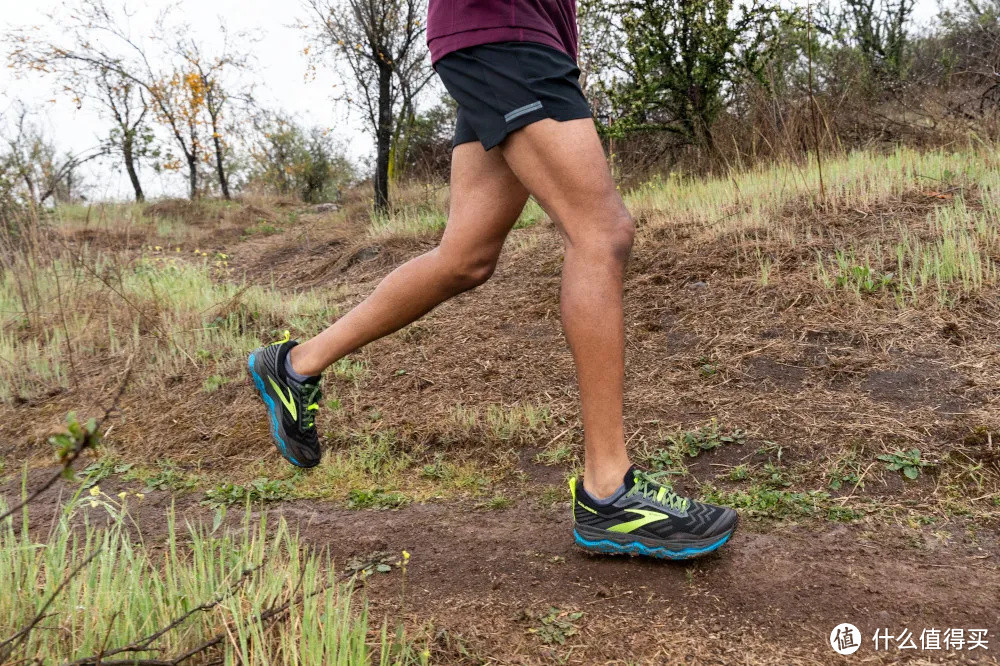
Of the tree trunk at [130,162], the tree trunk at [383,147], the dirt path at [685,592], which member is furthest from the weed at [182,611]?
the tree trunk at [130,162]

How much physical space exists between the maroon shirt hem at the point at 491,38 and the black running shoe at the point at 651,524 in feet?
3.86

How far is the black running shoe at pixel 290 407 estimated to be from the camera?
226 cm

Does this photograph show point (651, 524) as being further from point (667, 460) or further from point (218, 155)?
point (218, 155)

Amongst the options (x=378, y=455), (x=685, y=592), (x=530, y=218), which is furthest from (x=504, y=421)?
(x=530, y=218)

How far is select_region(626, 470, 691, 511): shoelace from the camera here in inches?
77.8

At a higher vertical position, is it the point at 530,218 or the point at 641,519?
the point at 530,218

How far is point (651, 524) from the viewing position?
1.93 m

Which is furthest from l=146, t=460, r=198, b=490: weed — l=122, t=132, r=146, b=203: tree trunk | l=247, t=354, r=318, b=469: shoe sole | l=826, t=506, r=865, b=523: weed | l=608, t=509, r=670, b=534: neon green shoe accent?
l=122, t=132, r=146, b=203: tree trunk

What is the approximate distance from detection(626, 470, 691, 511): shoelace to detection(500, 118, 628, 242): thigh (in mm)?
699

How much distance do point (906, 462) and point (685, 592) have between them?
3.47 ft

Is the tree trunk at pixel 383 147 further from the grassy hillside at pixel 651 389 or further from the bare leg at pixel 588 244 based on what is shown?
the bare leg at pixel 588 244

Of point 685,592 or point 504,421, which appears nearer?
point 685,592

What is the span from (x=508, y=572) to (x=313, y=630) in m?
0.77

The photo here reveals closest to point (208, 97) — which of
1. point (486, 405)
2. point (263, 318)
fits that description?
point (263, 318)
